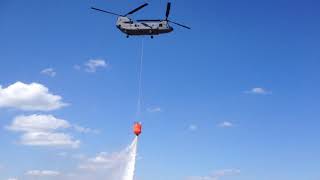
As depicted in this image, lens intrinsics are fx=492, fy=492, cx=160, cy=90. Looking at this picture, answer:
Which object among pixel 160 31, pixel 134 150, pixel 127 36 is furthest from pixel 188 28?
pixel 134 150

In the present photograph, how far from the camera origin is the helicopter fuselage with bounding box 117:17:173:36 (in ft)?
333

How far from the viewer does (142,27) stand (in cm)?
10312

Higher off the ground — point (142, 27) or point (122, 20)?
point (122, 20)

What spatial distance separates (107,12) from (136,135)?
33830mm

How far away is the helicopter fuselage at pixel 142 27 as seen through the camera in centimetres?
10155

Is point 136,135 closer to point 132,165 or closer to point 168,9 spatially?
point 132,165

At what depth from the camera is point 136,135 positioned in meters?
77.5

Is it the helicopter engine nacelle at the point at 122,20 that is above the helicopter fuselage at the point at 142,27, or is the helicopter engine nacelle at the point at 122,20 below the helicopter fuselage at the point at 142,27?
above

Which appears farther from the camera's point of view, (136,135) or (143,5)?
(143,5)

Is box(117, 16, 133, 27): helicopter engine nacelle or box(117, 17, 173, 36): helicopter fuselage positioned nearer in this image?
box(117, 17, 173, 36): helicopter fuselage

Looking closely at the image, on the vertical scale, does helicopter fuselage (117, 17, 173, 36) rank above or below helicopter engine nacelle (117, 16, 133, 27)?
below

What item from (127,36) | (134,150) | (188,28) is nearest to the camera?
(134,150)

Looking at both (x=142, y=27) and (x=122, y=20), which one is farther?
(x=122, y=20)

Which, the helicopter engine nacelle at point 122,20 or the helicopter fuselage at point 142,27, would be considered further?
the helicopter engine nacelle at point 122,20
